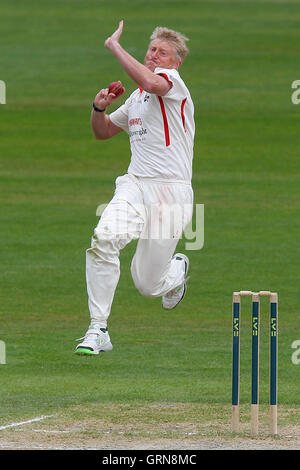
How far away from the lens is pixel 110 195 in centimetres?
2147

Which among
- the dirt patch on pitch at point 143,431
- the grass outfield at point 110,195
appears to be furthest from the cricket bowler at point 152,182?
the grass outfield at point 110,195

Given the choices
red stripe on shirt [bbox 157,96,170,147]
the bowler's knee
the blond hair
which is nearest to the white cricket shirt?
red stripe on shirt [bbox 157,96,170,147]

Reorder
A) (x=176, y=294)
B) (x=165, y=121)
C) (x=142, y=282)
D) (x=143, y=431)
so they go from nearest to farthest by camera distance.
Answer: (x=165, y=121)
(x=143, y=431)
(x=142, y=282)
(x=176, y=294)

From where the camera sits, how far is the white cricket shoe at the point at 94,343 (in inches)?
320

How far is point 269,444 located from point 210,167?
15826 millimetres

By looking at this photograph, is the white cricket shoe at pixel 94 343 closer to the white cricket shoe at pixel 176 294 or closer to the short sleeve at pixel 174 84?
the white cricket shoe at pixel 176 294

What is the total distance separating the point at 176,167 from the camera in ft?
29.3

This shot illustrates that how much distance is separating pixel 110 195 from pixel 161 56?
12550 mm

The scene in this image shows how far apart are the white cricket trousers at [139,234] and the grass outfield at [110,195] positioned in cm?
132

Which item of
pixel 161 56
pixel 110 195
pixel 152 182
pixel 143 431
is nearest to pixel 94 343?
pixel 143 431

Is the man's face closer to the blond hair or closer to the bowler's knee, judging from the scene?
the blond hair

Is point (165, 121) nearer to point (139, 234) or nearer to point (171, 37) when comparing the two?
point (171, 37)

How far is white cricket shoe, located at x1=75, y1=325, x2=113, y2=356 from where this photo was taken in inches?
320

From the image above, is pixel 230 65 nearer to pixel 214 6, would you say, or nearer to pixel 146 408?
pixel 214 6
